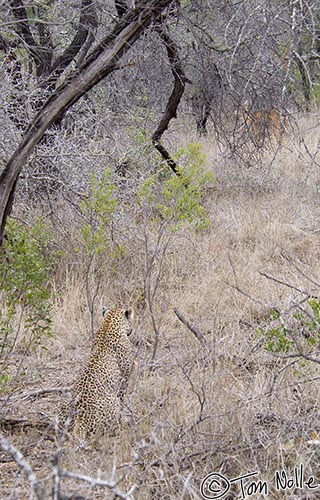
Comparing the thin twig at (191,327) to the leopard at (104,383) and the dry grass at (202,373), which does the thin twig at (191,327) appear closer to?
the dry grass at (202,373)

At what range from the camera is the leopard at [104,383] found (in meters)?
3.94

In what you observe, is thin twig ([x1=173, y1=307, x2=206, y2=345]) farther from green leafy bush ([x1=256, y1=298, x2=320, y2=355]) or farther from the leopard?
the leopard

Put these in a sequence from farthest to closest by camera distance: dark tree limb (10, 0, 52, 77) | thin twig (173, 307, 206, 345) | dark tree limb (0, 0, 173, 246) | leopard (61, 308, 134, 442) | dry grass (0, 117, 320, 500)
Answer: dark tree limb (10, 0, 52, 77) < thin twig (173, 307, 206, 345) < dark tree limb (0, 0, 173, 246) < leopard (61, 308, 134, 442) < dry grass (0, 117, 320, 500)

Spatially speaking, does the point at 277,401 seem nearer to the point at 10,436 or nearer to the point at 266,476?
the point at 266,476

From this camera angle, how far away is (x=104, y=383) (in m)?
4.15

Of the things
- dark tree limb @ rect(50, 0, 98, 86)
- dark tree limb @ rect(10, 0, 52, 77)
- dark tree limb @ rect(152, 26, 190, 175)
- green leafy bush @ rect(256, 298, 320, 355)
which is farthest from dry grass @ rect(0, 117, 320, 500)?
dark tree limb @ rect(10, 0, 52, 77)

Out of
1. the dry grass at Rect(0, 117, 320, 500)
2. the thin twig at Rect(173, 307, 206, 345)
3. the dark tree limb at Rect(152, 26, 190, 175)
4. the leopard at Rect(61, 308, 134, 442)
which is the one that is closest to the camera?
the dry grass at Rect(0, 117, 320, 500)

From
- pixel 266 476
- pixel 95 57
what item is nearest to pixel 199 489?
pixel 266 476

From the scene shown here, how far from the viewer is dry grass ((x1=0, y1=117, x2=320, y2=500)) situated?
3270 mm

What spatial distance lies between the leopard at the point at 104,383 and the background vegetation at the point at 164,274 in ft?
0.38

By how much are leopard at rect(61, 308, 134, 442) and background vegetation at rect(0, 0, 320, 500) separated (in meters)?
0.12
